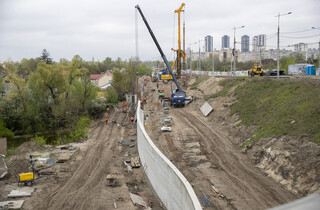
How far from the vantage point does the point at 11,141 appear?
38.8 metres

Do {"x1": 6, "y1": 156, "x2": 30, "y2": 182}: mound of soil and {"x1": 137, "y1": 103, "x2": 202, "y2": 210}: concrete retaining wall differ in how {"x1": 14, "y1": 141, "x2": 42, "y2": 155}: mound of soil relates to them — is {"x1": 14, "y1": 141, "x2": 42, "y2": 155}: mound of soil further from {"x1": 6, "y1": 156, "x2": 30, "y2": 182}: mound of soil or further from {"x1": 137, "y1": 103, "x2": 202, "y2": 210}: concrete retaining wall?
{"x1": 137, "y1": 103, "x2": 202, "y2": 210}: concrete retaining wall

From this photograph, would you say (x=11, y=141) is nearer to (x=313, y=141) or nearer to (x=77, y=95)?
(x=77, y=95)

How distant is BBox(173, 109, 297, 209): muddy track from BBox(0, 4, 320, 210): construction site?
0.16 ft

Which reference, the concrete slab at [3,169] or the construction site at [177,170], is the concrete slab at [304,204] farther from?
the concrete slab at [3,169]

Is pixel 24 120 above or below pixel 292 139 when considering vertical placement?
below

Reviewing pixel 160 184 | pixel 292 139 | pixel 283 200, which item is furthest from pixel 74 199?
pixel 292 139

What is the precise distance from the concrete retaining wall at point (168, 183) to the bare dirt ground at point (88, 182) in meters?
1.16

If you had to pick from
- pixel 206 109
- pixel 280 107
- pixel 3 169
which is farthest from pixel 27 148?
pixel 280 107

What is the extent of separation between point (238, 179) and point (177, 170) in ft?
14.0

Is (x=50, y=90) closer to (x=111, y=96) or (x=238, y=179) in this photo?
(x=111, y=96)

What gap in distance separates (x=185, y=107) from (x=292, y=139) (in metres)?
21.4

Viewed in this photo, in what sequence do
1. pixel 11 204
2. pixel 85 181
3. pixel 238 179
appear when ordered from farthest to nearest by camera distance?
pixel 85 181, pixel 11 204, pixel 238 179

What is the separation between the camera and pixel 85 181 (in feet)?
65.5

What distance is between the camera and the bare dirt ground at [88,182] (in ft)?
54.0
